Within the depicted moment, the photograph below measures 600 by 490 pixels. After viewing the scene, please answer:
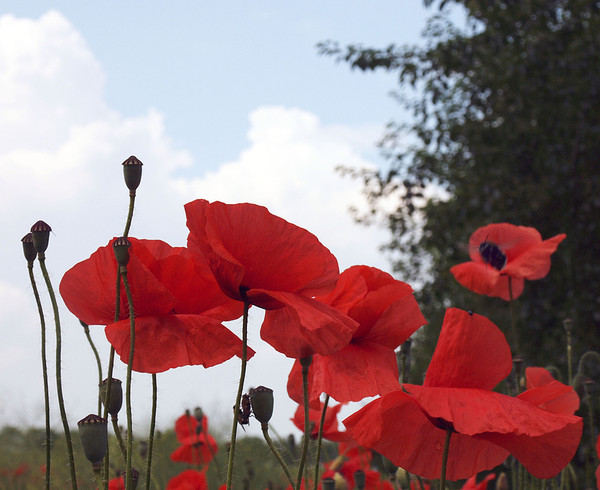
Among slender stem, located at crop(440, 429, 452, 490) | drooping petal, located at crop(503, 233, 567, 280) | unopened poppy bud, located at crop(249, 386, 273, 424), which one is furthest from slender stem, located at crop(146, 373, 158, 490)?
drooping petal, located at crop(503, 233, 567, 280)

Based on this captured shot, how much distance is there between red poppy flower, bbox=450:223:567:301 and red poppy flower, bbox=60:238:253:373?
50.8 inches

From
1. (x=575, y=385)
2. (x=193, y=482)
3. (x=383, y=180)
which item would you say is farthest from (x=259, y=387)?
(x=383, y=180)

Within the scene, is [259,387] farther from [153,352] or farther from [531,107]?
[531,107]

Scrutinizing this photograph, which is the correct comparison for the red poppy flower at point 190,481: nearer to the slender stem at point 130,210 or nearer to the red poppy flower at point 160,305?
the red poppy flower at point 160,305

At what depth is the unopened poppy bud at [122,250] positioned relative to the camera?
75 cm

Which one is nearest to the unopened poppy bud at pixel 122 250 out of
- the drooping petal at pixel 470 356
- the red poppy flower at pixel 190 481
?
the drooping petal at pixel 470 356

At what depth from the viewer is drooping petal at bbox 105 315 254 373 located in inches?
33.4

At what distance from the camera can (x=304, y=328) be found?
0.87 meters

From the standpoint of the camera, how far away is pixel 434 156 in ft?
22.9

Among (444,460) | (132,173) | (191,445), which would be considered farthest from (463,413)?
(191,445)

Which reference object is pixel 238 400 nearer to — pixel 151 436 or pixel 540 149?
pixel 151 436

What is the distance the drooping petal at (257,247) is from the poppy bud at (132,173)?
63 millimetres

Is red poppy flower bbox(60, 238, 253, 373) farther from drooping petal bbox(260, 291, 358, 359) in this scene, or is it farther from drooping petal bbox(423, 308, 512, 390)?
drooping petal bbox(423, 308, 512, 390)

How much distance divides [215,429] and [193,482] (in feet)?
6.72
